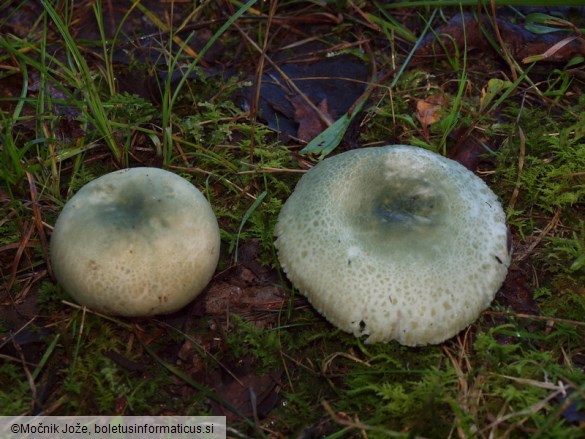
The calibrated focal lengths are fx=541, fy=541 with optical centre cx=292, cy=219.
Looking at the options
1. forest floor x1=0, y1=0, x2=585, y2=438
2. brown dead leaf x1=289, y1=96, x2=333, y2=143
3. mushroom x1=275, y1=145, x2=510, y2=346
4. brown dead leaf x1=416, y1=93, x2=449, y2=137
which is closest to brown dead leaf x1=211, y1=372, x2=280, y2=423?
forest floor x1=0, y1=0, x2=585, y2=438

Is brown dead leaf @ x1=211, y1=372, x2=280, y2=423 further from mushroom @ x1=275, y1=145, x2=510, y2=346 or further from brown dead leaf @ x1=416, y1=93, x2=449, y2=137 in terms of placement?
brown dead leaf @ x1=416, y1=93, x2=449, y2=137

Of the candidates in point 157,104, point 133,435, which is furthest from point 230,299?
point 157,104

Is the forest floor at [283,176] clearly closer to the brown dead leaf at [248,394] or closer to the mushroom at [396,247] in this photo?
the brown dead leaf at [248,394]

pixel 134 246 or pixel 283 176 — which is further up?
pixel 134 246

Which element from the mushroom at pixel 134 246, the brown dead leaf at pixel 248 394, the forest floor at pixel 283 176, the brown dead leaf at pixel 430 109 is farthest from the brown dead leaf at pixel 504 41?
the brown dead leaf at pixel 248 394

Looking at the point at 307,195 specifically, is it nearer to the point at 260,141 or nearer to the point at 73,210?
the point at 260,141

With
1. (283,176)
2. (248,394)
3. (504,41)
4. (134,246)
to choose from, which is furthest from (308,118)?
(248,394)

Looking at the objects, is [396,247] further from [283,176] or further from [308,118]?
[308,118]
